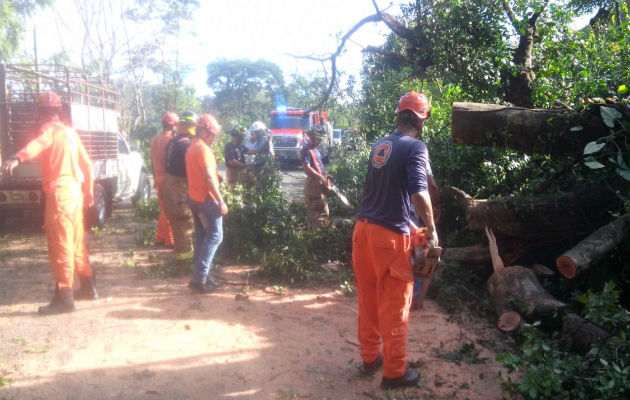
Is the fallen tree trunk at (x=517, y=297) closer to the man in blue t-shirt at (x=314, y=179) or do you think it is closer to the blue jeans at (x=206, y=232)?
the man in blue t-shirt at (x=314, y=179)

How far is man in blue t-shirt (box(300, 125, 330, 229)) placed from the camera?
22.8 ft

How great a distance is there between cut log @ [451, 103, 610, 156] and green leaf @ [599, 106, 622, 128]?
23 centimetres

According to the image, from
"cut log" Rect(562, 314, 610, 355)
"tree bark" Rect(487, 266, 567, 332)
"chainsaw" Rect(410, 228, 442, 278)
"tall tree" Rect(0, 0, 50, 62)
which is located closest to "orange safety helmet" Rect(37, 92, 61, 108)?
"chainsaw" Rect(410, 228, 442, 278)

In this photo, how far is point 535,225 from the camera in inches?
199

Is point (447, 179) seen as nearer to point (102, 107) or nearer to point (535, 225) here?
point (535, 225)

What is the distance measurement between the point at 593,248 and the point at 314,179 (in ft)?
12.3

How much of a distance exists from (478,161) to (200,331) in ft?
12.7

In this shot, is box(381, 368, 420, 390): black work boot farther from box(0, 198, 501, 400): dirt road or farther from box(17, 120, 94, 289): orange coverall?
box(17, 120, 94, 289): orange coverall

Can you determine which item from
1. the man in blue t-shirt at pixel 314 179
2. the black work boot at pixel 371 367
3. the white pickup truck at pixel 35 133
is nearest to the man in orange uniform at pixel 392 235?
the black work boot at pixel 371 367

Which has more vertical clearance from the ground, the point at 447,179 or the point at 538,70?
the point at 538,70

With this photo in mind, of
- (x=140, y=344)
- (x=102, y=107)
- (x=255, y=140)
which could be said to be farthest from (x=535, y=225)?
(x=102, y=107)

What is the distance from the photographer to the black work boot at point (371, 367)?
3582mm

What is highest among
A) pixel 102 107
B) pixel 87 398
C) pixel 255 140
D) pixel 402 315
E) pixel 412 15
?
pixel 412 15

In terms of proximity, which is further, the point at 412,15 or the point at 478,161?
the point at 412,15
